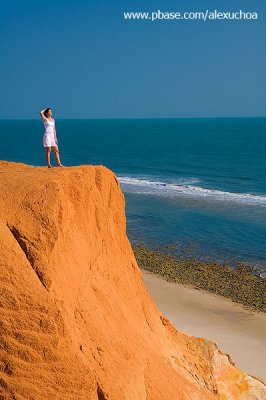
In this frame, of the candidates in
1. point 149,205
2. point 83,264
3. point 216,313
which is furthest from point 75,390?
point 149,205

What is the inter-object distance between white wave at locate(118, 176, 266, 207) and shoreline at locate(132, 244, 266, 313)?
19237 millimetres

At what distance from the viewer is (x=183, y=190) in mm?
55969

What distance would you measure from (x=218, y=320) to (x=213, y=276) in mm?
6039

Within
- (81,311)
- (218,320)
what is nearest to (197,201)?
(218,320)

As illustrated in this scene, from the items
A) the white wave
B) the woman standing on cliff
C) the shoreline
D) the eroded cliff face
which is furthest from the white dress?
the white wave

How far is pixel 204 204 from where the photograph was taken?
48.8 meters

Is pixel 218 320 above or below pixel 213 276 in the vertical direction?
below

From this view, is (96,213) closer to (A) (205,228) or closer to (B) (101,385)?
(B) (101,385)

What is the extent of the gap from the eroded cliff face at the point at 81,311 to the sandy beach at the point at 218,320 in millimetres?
9424

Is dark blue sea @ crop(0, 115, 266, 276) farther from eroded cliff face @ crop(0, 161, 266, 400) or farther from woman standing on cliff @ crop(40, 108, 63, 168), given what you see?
eroded cliff face @ crop(0, 161, 266, 400)

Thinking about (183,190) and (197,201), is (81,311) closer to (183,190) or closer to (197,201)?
(197,201)

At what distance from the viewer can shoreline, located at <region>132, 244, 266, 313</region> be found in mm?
25939

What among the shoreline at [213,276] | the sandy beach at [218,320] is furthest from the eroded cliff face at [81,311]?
the shoreline at [213,276]

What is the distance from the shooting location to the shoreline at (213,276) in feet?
85.1
